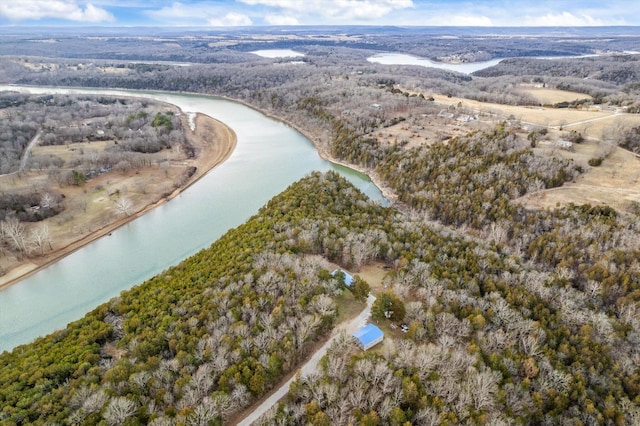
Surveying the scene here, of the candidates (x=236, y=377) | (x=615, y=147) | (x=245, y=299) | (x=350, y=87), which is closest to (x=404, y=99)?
(x=350, y=87)

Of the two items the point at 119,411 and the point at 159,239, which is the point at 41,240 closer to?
the point at 159,239

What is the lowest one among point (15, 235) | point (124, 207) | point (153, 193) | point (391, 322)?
point (153, 193)

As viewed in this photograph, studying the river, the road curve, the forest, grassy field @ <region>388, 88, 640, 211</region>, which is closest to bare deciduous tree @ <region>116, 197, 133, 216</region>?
the river

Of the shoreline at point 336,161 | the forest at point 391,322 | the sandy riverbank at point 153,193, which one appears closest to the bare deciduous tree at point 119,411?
the forest at point 391,322

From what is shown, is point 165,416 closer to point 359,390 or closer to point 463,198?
point 359,390

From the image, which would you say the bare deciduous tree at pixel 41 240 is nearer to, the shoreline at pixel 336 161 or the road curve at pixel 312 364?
the road curve at pixel 312 364

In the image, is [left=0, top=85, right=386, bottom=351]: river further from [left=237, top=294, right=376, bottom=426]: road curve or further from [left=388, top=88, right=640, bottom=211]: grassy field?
[left=237, top=294, right=376, bottom=426]: road curve

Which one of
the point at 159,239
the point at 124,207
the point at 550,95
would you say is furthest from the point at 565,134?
the point at 124,207
